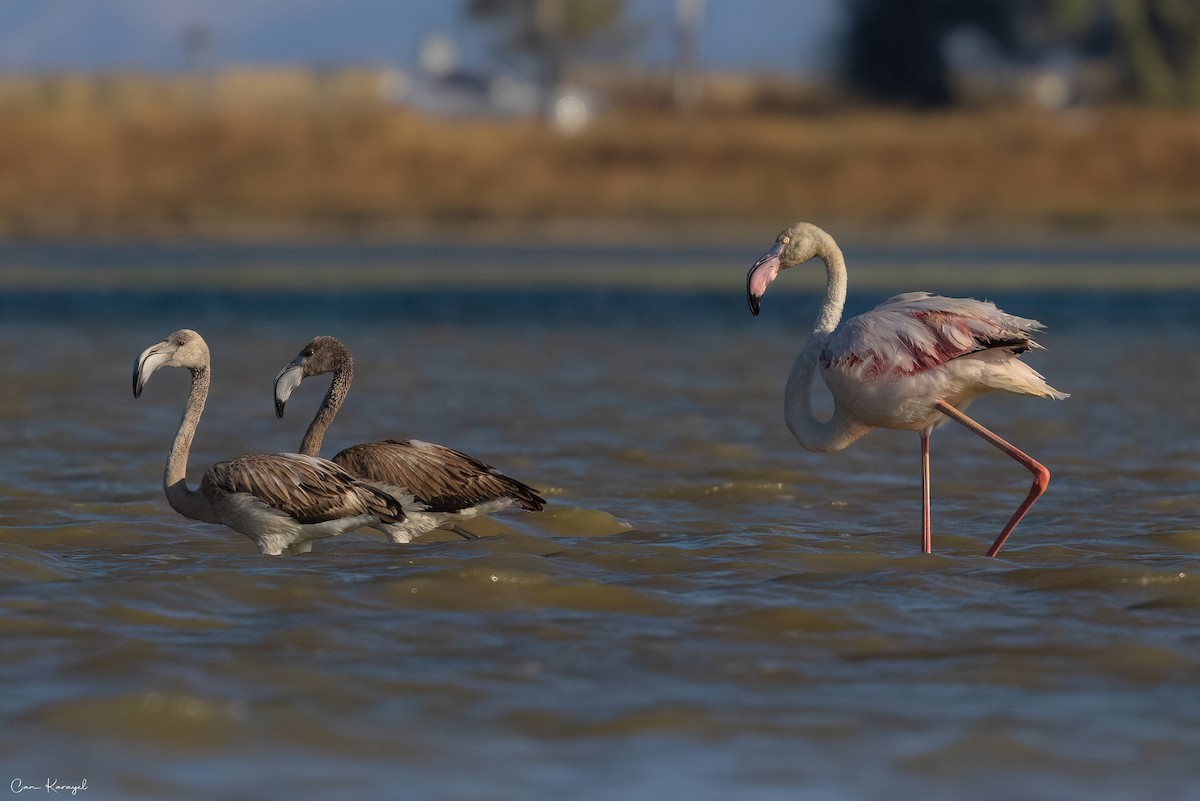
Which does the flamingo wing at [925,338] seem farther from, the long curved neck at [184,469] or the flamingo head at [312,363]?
the long curved neck at [184,469]

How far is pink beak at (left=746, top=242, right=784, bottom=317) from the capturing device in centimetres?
785

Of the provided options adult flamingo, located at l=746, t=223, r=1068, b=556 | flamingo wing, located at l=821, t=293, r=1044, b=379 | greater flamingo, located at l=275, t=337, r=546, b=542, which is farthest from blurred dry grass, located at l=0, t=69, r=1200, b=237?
greater flamingo, located at l=275, t=337, r=546, b=542

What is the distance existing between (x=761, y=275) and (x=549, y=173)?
25882 millimetres

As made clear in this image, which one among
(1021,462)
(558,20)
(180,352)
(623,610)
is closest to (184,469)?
(180,352)

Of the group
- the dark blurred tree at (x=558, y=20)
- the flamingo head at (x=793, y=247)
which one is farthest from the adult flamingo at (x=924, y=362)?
the dark blurred tree at (x=558, y=20)

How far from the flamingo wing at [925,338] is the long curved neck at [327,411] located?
6.73ft

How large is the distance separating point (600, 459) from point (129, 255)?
63.1ft

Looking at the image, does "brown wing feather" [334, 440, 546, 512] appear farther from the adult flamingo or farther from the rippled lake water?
the adult flamingo

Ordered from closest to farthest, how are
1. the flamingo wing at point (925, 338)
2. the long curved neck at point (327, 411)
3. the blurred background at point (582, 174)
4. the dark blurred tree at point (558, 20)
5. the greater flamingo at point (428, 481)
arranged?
the flamingo wing at point (925, 338) < the greater flamingo at point (428, 481) < the long curved neck at point (327, 411) < the blurred background at point (582, 174) < the dark blurred tree at point (558, 20)

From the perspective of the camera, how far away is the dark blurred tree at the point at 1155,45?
43.8 m

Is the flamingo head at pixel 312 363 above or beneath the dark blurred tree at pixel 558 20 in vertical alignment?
beneath

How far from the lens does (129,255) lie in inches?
1114

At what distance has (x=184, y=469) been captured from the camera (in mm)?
7863

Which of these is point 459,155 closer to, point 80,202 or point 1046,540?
point 80,202
